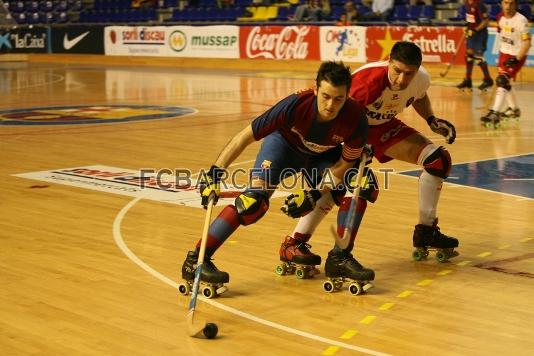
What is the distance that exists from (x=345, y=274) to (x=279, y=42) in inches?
1099

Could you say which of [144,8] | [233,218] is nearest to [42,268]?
[233,218]

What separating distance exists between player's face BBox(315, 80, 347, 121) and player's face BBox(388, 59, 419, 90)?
882mm

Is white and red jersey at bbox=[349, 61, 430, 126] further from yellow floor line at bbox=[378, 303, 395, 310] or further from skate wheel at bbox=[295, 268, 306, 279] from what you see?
yellow floor line at bbox=[378, 303, 395, 310]

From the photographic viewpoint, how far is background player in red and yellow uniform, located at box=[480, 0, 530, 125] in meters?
17.5

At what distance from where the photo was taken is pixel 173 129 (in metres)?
17.9

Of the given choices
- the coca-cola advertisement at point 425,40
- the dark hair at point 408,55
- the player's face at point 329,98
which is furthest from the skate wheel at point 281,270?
the coca-cola advertisement at point 425,40

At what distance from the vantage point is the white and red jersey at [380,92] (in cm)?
782

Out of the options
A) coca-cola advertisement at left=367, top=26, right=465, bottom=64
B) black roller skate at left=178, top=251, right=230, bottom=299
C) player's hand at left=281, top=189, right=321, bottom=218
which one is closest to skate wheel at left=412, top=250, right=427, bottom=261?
player's hand at left=281, top=189, right=321, bottom=218

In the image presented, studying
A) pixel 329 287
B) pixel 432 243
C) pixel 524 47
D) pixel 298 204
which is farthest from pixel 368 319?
pixel 524 47

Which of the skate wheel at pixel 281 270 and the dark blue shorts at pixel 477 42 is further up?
the dark blue shorts at pixel 477 42

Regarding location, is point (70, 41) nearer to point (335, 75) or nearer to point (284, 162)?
point (284, 162)

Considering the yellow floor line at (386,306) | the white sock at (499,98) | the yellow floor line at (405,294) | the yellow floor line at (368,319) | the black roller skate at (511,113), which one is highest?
the yellow floor line at (368,319)

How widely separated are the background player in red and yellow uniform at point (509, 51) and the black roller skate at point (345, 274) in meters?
10.8

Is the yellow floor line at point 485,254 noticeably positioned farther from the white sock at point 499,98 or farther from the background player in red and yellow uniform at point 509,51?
the white sock at point 499,98
